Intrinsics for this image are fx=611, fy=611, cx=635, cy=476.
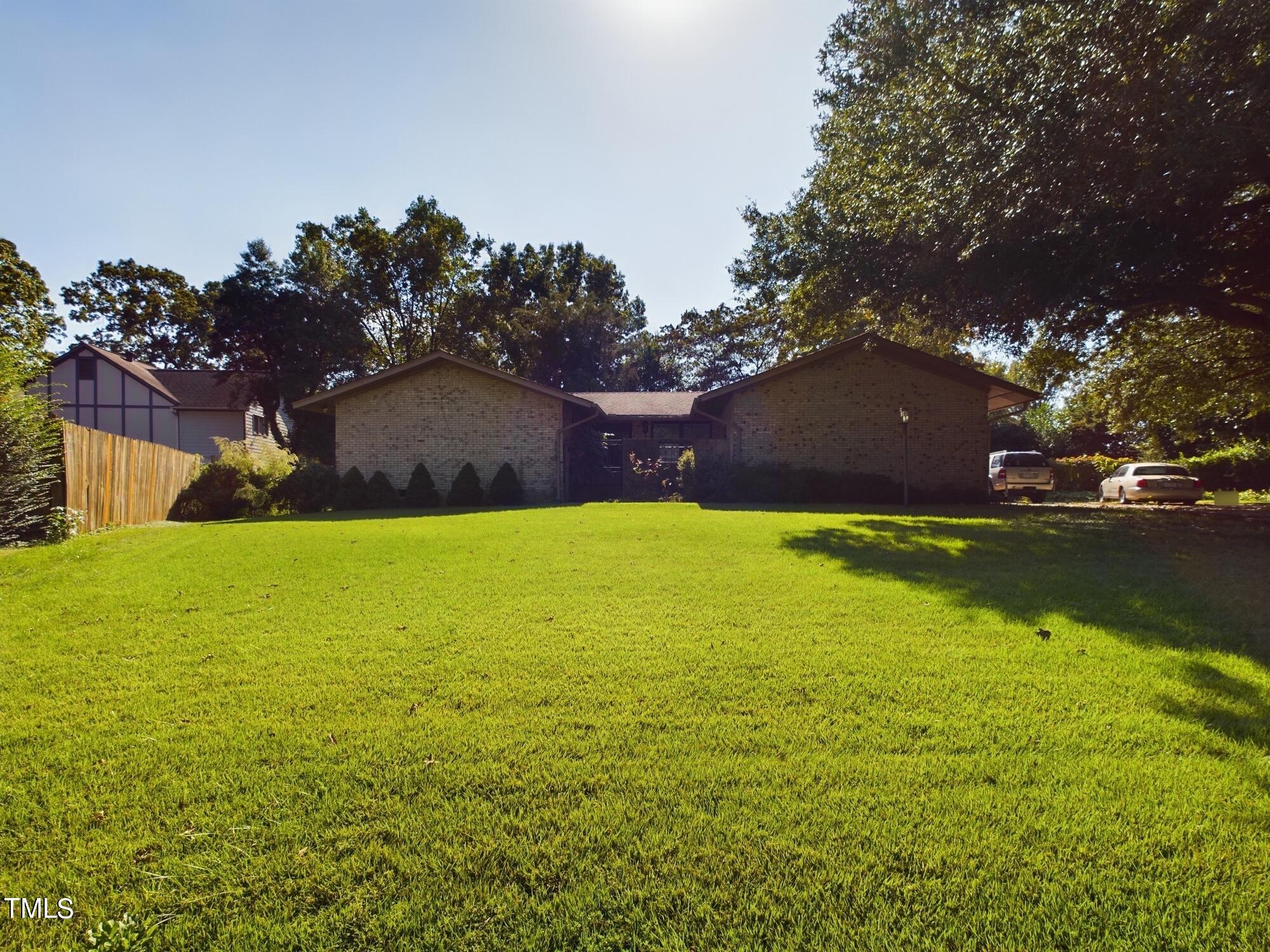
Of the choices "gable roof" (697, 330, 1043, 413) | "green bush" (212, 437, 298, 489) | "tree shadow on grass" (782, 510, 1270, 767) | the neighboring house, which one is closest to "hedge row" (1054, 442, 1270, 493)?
"gable roof" (697, 330, 1043, 413)

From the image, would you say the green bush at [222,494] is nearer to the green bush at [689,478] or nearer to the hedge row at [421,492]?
the hedge row at [421,492]

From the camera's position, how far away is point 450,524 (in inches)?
511

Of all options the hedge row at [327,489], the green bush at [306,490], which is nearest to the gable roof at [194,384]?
the hedge row at [327,489]

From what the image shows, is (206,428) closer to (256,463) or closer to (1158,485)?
(256,463)

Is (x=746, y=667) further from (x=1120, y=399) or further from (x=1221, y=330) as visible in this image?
(x=1120, y=399)

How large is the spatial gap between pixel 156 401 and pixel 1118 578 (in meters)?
37.5

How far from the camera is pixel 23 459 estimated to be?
947 centimetres

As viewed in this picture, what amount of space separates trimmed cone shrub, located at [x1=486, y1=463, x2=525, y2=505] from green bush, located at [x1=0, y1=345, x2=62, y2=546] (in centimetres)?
1084

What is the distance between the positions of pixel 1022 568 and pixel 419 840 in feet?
25.5

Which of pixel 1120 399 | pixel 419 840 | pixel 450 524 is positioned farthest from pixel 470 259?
pixel 419 840

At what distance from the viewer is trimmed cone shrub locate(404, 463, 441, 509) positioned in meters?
19.8

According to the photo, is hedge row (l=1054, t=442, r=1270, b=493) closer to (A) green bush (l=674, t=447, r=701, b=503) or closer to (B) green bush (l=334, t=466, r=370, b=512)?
(A) green bush (l=674, t=447, r=701, b=503)

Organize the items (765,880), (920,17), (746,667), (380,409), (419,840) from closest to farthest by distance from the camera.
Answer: (765,880)
(419,840)
(746,667)
(920,17)
(380,409)

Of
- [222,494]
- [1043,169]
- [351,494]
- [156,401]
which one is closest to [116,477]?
[222,494]
